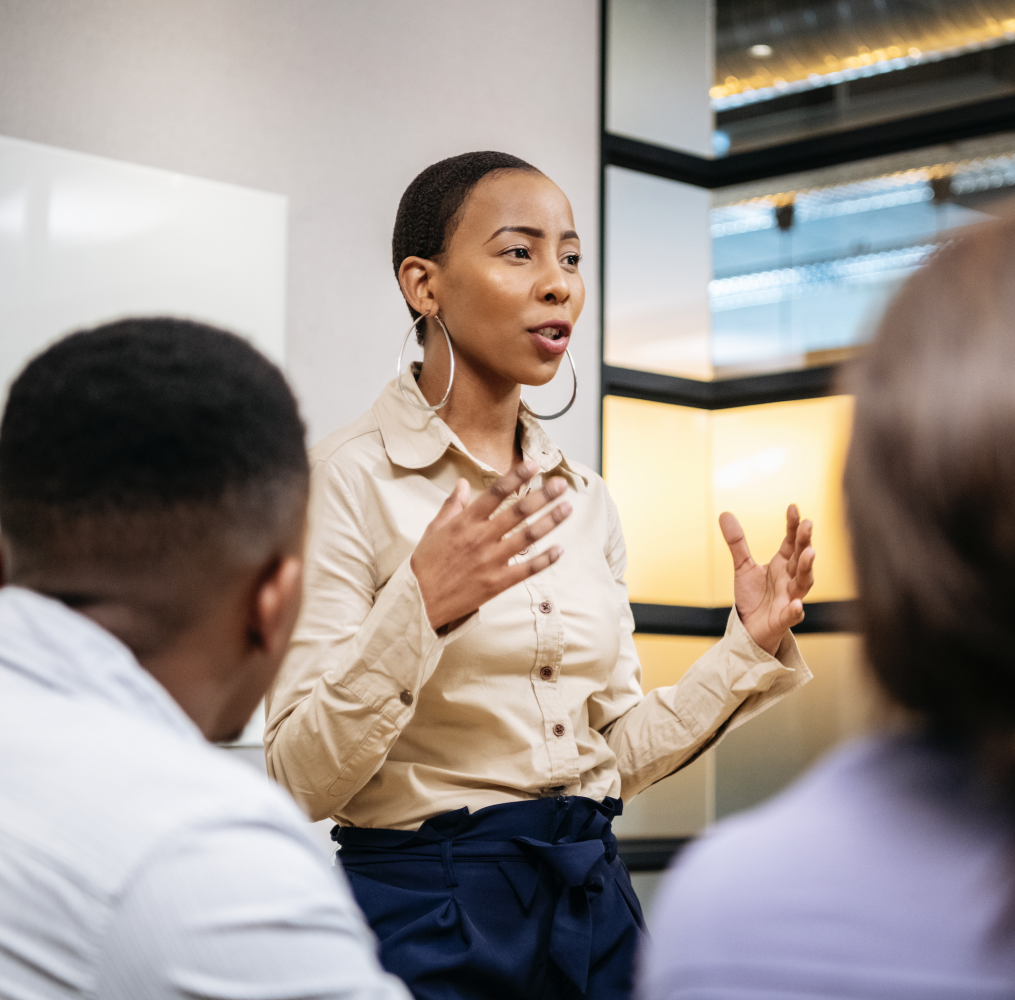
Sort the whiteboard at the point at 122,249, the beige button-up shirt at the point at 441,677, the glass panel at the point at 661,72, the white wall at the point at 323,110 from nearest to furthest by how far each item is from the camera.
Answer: the beige button-up shirt at the point at 441,677 → the whiteboard at the point at 122,249 → the white wall at the point at 323,110 → the glass panel at the point at 661,72

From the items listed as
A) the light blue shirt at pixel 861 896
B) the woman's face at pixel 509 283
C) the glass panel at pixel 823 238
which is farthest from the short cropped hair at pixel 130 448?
the glass panel at pixel 823 238

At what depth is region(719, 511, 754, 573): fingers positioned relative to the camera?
4.93 feet

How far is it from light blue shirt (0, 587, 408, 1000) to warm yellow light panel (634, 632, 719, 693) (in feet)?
9.60

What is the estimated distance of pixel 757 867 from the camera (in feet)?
1.62

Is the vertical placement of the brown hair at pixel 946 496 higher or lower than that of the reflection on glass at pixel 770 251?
lower

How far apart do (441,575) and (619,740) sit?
1.54ft

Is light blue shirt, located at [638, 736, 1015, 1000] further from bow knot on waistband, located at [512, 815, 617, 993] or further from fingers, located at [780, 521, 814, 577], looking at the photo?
fingers, located at [780, 521, 814, 577]

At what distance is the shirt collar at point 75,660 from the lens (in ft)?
2.19

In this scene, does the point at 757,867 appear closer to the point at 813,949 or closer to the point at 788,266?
the point at 813,949

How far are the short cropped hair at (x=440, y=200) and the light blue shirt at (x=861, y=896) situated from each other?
118 centimetres

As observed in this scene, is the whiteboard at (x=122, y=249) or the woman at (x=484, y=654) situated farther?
the whiteboard at (x=122, y=249)

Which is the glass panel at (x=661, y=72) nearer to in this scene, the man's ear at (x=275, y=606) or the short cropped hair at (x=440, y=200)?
the short cropped hair at (x=440, y=200)

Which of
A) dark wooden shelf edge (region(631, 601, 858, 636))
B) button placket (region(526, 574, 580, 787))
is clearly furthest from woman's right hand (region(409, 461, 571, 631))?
dark wooden shelf edge (region(631, 601, 858, 636))

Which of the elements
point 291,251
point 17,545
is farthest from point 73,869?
point 291,251
